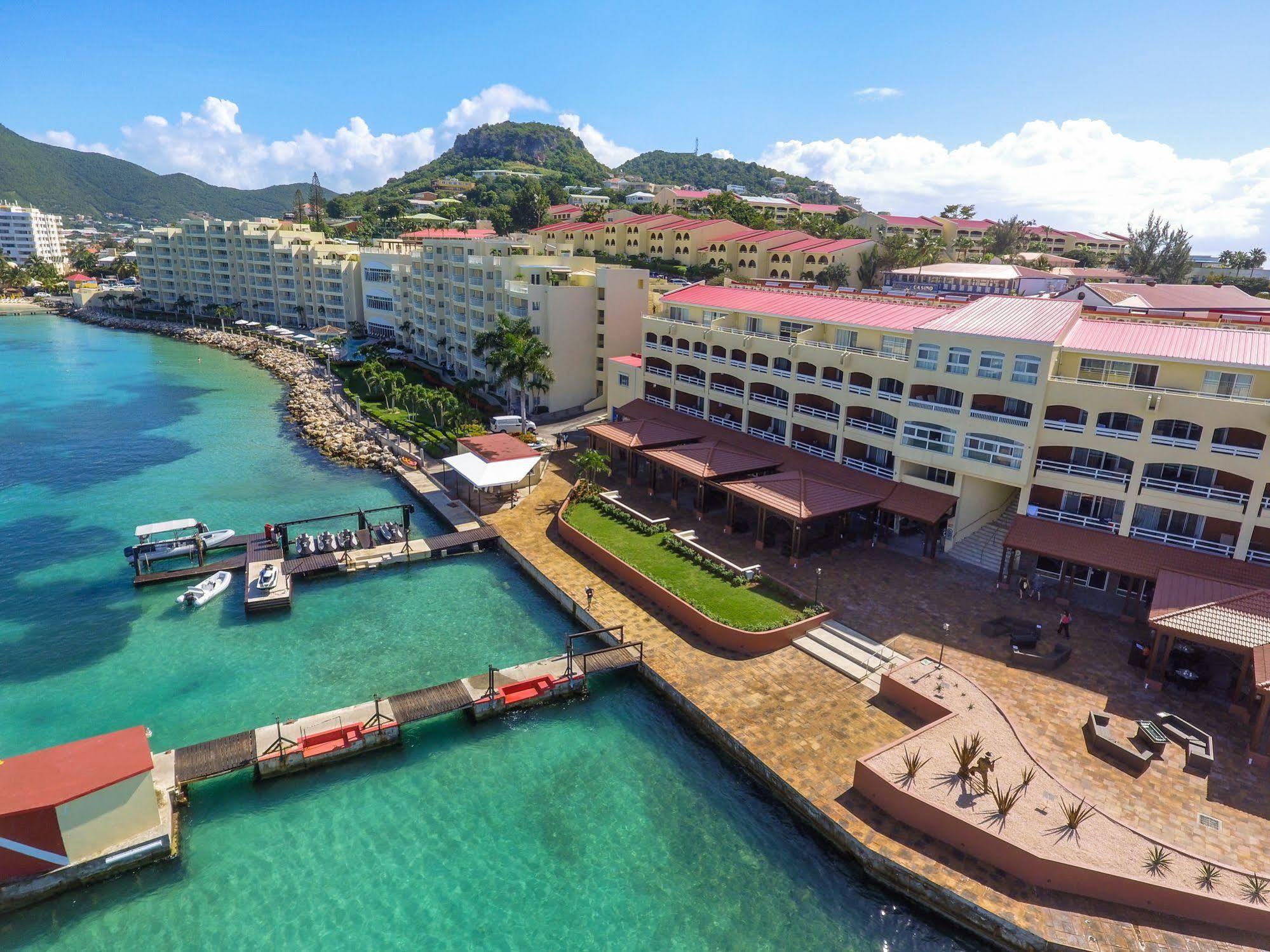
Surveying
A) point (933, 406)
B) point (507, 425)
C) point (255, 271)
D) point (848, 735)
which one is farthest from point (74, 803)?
point (255, 271)

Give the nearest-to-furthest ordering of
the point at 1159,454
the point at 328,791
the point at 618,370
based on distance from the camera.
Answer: the point at 328,791, the point at 1159,454, the point at 618,370

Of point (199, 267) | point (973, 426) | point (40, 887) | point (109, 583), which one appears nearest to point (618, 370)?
point (973, 426)

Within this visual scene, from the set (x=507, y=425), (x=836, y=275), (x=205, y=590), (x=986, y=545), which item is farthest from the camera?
(x=836, y=275)

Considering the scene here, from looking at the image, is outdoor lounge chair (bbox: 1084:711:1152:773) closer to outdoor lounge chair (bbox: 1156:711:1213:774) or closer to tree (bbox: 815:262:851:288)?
outdoor lounge chair (bbox: 1156:711:1213:774)

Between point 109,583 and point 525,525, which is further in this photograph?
point 525,525

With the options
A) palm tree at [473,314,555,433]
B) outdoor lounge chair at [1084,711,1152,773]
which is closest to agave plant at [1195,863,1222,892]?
outdoor lounge chair at [1084,711,1152,773]

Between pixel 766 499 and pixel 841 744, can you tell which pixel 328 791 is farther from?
pixel 766 499

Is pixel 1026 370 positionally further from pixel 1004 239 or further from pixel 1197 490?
pixel 1004 239
